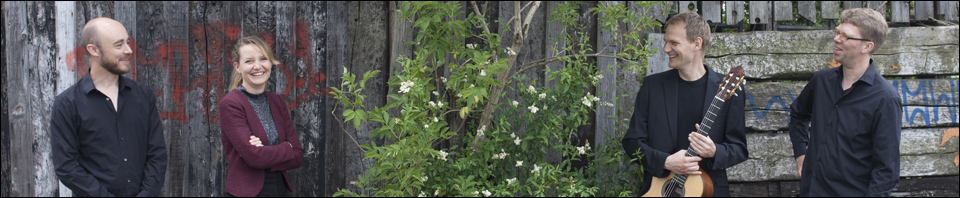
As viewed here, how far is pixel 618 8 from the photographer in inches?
148

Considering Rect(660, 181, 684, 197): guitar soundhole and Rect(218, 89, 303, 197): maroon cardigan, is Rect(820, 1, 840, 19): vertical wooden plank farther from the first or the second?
Rect(218, 89, 303, 197): maroon cardigan

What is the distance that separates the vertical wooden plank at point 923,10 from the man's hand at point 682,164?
2.25 meters

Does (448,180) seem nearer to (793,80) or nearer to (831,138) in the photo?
(831,138)

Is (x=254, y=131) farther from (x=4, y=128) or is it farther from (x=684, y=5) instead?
(x=684, y=5)

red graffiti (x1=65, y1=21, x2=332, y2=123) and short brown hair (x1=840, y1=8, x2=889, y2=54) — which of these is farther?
red graffiti (x1=65, y1=21, x2=332, y2=123)

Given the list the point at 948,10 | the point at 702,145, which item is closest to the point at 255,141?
the point at 702,145

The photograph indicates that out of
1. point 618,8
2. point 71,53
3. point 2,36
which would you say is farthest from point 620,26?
point 2,36

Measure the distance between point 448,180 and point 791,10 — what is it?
8.23 feet

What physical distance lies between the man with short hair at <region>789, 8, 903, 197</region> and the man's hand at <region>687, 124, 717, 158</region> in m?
0.51

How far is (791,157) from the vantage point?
437cm

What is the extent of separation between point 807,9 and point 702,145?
1.74 m

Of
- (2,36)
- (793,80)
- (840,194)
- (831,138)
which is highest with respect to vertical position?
(2,36)

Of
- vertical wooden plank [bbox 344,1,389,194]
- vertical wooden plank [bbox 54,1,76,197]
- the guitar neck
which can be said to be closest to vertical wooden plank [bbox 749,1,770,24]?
the guitar neck

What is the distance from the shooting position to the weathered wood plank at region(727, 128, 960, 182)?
4340 mm
